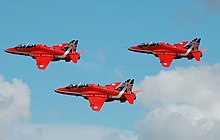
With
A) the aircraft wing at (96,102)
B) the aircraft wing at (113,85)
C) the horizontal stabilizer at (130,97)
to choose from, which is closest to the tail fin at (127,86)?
the horizontal stabilizer at (130,97)

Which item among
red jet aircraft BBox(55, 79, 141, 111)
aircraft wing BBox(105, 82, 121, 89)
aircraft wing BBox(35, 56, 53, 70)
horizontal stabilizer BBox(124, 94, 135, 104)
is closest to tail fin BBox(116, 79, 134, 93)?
red jet aircraft BBox(55, 79, 141, 111)

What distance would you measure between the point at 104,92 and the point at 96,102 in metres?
4.69

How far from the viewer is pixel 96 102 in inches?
7254

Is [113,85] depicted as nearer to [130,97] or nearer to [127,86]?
[127,86]

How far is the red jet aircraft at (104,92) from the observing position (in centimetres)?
18669

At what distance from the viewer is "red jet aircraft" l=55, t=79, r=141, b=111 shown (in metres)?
187

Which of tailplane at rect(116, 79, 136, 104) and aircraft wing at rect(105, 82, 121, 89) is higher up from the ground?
aircraft wing at rect(105, 82, 121, 89)

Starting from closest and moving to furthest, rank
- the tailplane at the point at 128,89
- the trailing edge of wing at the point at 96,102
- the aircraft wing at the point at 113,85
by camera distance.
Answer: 1. the trailing edge of wing at the point at 96,102
2. the tailplane at the point at 128,89
3. the aircraft wing at the point at 113,85

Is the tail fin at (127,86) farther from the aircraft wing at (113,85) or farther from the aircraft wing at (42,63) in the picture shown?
the aircraft wing at (42,63)

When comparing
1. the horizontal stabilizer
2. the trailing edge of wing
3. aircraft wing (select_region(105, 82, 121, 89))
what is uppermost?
aircraft wing (select_region(105, 82, 121, 89))

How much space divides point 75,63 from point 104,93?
16604 mm

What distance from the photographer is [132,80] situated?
7530 inches

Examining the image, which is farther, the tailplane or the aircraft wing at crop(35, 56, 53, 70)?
the aircraft wing at crop(35, 56, 53, 70)

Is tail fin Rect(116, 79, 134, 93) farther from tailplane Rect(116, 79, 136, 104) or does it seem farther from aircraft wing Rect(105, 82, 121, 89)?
aircraft wing Rect(105, 82, 121, 89)
